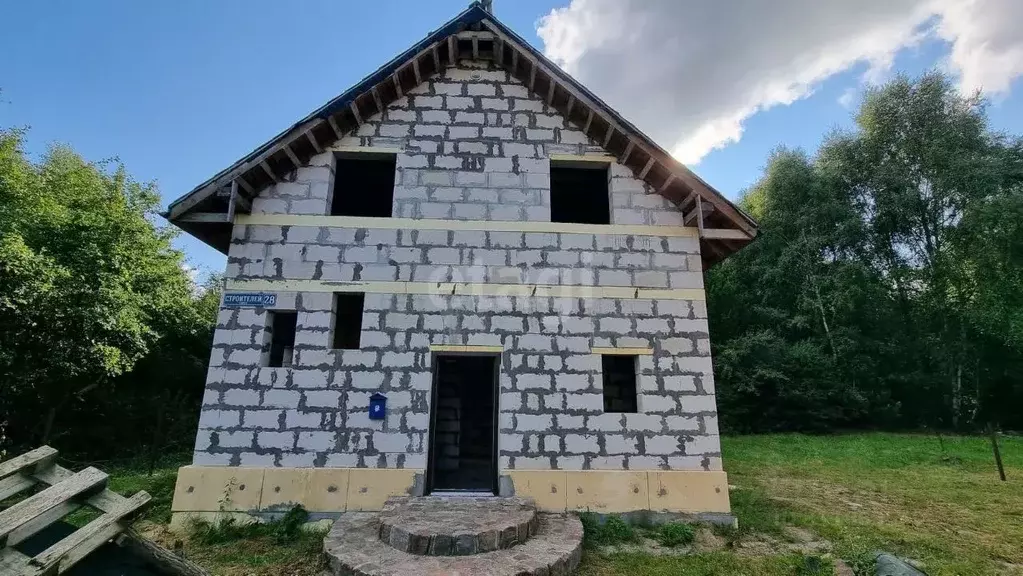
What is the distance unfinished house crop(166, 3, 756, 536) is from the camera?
6.36 meters

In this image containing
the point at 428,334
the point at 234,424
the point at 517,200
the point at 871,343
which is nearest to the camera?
the point at 234,424

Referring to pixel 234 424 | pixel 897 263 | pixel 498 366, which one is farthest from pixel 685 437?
pixel 897 263

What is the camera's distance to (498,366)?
679cm

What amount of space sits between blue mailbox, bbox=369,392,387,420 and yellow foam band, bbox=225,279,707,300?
148cm

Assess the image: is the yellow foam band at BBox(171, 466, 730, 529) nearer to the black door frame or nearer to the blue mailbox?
the black door frame

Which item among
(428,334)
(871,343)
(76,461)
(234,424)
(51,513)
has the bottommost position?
(76,461)

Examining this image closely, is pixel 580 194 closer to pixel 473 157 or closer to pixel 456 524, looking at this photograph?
pixel 473 157

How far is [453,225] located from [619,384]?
3.77m

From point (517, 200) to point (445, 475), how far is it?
19.2 ft

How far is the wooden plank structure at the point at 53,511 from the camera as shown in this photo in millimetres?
3303

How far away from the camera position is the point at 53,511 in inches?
144

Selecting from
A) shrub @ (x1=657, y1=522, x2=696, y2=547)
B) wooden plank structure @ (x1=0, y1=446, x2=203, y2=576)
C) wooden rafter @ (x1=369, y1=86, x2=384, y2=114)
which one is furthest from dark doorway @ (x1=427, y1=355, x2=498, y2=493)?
wooden plank structure @ (x1=0, y1=446, x2=203, y2=576)

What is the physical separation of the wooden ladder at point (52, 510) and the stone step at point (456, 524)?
7.57 ft

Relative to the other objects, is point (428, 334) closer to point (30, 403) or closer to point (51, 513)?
point (51, 513)
